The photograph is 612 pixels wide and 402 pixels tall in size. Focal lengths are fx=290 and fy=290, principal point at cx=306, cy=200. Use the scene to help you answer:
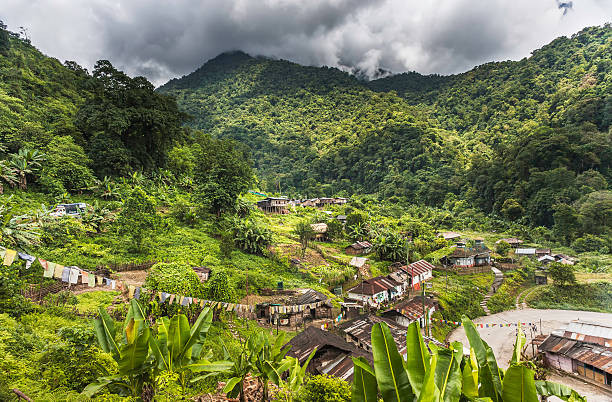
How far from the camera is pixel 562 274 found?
26109mm

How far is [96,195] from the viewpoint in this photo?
21078 mm

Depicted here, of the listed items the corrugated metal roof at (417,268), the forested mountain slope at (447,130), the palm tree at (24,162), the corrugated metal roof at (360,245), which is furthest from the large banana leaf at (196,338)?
the forested mountain slope at (447,130)

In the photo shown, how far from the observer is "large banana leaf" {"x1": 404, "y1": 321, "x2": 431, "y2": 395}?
291 cm

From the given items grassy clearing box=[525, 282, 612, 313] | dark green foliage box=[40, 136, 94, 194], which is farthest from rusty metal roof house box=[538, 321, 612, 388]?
dark green foliage box=[40, 136, 94, 194]

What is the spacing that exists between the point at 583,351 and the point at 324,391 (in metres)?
18.3

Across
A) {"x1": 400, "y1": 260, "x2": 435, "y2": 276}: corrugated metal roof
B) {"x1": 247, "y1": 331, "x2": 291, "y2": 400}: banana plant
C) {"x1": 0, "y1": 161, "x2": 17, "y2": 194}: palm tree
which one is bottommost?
{"x1": 400, "y1": 260, "x2": 435, "y2": 276}: corrugated metal roof

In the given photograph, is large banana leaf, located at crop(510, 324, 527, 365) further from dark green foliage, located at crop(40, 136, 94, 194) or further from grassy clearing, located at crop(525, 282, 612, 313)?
grassy clearing, located at crop(525, 282, 612, 313)

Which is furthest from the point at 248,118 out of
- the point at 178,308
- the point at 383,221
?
the point at 178,308

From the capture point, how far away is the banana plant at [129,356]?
3.70 m

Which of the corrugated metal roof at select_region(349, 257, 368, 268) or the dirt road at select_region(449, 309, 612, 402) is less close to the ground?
the corrugated metal roof at select_region(349, 257, 368, 268)

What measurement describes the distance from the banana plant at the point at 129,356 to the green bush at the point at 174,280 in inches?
234

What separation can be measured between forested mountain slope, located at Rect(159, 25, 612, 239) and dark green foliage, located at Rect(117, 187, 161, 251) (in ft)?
154

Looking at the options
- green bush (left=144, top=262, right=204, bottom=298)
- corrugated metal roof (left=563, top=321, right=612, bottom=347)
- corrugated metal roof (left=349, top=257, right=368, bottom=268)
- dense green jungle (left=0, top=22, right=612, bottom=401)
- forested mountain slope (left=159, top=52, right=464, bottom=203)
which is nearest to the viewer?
dense green jungle (left=0, top=22, right=612, bottom=401)

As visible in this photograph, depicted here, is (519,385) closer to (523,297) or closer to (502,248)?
(523,297)
